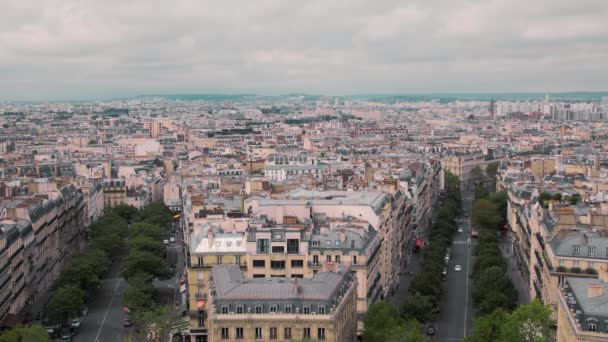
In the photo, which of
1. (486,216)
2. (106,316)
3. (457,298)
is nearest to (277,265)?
(106,316)

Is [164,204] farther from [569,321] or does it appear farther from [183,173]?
[569,321]

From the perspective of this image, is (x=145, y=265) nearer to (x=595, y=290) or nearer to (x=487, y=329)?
(x=487, y=329)

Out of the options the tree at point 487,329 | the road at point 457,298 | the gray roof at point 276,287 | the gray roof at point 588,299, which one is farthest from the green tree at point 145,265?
the gray roof at point 588,299

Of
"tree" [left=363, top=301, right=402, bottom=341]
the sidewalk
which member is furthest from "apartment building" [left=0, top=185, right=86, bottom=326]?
the sidewalk

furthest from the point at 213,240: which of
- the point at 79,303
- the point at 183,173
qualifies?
the point at 183,173

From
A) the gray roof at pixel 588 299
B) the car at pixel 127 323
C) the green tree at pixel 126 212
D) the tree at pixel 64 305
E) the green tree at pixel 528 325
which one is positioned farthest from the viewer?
the green tree at pixel 126 212

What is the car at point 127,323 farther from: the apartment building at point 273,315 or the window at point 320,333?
the window at point 320,333
